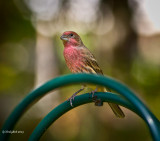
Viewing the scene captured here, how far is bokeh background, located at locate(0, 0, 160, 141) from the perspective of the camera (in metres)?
7.51

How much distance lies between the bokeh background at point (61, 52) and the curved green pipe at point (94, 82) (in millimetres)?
5562

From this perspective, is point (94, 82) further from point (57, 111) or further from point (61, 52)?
point (61, 52)

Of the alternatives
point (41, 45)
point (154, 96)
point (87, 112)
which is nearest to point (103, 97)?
point (154, 96)

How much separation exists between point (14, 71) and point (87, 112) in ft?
7.83

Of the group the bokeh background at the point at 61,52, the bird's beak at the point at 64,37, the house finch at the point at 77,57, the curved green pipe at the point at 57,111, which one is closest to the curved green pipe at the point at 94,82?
the curved green pipe at the point at 57,111

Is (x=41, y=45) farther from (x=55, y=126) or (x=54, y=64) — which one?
(x=55, y=126)

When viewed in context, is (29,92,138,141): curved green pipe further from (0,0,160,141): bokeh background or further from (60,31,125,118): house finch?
(0,0,160,141): bokeh background

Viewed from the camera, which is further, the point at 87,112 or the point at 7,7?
the point at 7,7

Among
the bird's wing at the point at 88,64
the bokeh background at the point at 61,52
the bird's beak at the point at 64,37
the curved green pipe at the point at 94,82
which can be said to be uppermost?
the bokeh background at the point at 61,52

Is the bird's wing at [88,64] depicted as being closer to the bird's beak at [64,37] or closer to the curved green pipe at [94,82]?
the bird's beak at [64,37]

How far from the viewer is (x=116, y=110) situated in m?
2.49

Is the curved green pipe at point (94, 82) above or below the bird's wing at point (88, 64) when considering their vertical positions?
below

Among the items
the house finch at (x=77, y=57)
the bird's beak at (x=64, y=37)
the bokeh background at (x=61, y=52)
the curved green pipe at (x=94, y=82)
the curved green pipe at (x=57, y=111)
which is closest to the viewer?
the curved green pipe at (x=94, y=82)

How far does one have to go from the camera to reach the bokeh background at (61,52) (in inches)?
296
